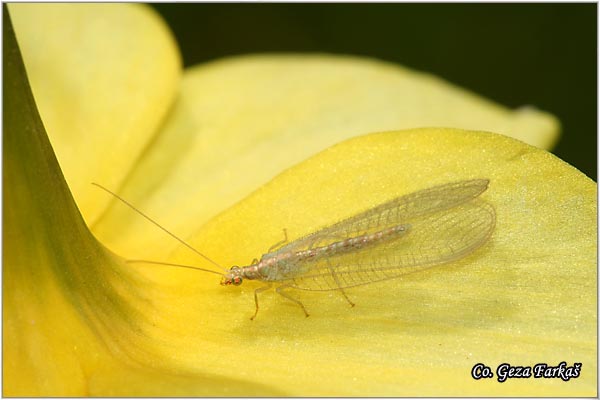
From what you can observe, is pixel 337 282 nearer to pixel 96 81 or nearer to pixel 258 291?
pixel 258 291

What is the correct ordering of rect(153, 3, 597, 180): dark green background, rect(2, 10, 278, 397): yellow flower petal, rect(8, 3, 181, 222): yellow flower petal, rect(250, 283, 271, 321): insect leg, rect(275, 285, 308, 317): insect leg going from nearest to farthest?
rect(2, 10, 278, 397): yellow flower petal
rect(250, 283, 271, 321): insect leg
rect(275, 285, 308, 317): insect leg
rect(8, 3, 181, 222): yellow flower petal
rect(153, 3, 597, 180): dark green background

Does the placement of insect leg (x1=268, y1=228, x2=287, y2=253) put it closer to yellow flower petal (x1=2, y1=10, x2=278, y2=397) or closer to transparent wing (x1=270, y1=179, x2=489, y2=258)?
transparent wing (x1=270, y1=179, x2=489, y2=258)

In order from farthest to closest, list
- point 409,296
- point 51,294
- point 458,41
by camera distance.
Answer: point 458,41
point 409,296
point 51,294

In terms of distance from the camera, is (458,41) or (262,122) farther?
(458,41)

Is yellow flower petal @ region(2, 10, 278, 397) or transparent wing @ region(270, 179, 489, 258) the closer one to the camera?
yellow flower petal @ region(2, 10, 278, 397)

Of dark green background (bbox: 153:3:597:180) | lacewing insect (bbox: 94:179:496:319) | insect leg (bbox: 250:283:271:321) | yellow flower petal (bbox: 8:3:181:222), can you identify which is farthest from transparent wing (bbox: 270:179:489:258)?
dark green background (bbox: 153:3:597:180)

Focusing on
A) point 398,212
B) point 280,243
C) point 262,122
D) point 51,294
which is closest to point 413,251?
point 398,212

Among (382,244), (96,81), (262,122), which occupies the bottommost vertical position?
(382,244)

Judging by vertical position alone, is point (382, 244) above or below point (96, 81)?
below

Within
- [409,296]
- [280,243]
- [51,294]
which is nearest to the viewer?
[51,294]
